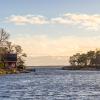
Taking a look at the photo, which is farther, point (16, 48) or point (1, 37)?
point (16, 48)

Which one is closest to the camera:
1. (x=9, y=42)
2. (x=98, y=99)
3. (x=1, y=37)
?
(x=98, y=99)

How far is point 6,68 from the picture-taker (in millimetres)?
186250

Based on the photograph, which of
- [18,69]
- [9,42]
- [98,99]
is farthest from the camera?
[18,69]

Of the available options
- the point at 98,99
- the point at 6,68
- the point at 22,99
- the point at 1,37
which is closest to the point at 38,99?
the point at 22,99

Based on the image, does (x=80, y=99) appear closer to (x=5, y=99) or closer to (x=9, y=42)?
(x=5, y=99)

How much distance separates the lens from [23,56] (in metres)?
192

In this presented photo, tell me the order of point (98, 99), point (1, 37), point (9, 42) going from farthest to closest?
1. point (9, 42)
2. point (1, 37)
3. point (98, 99)

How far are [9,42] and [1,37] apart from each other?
11510 mm

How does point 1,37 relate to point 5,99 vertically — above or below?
above

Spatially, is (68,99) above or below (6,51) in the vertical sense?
below

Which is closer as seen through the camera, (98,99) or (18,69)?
(98,99)

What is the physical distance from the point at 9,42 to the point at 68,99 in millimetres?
125796

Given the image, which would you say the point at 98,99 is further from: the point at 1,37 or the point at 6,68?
the point at 6,68

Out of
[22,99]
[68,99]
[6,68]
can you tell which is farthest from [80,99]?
[6,68]
